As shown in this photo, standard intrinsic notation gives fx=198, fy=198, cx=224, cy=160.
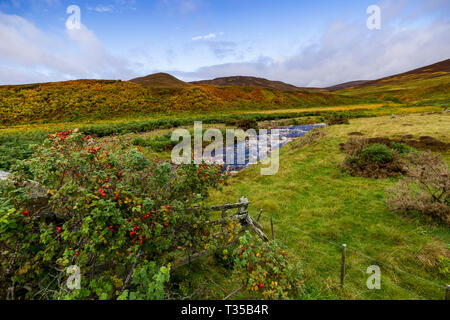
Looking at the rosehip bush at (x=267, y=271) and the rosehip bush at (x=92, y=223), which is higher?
the rosehip bush at (x=92, y=223)

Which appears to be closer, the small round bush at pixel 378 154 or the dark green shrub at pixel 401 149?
the small round bush at pixel 378 154

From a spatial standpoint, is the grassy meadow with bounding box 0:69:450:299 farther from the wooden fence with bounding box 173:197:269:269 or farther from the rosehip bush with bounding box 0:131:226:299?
the rosehip bush with bounding box 0:131:226:299

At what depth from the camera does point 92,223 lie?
3.38 metres

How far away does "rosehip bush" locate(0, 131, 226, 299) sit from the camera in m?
3.25

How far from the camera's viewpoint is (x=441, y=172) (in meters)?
7.51

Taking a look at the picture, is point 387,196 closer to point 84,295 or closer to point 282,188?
point 282,188

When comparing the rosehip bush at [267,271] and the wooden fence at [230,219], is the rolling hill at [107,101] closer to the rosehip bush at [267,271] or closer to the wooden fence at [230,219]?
the wooden fence at [230,219]

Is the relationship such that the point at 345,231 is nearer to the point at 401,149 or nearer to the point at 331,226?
the point at 331,226

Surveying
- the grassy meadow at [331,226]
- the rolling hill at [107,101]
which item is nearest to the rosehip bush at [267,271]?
the grassy meadow at [331,226]

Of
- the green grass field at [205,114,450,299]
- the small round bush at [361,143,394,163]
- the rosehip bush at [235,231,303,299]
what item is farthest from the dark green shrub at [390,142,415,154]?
the rosehip bush at [235,231,303,299]

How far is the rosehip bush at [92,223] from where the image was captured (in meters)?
3.25
